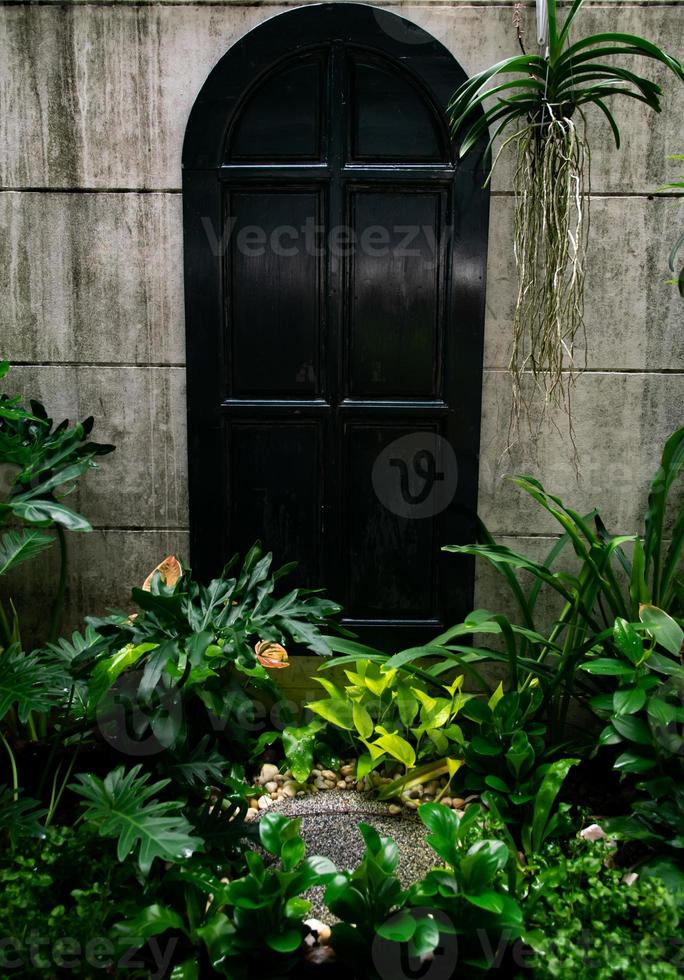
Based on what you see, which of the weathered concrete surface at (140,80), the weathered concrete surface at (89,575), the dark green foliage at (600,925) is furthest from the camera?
the weathered concrete surface at (89,575)

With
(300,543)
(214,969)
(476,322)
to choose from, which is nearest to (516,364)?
(476,322)

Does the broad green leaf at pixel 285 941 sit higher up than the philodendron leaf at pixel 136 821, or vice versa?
the philodendron leaf at pixel 136 821

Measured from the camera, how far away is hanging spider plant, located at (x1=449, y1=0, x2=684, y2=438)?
2.37 m

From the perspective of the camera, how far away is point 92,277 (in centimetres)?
287

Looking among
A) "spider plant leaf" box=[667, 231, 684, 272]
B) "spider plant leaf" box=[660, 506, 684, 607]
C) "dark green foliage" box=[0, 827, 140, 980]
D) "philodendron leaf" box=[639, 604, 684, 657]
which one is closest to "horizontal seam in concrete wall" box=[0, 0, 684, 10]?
"spider plant leaf" box=[667, 231, 684, 272]

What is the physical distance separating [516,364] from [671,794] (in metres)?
1.45

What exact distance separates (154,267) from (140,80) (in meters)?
0.65

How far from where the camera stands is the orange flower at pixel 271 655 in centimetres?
237

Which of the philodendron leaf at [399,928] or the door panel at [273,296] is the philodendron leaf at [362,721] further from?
the door panel at [273,296]

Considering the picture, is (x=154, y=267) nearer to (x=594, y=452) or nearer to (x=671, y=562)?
(x=594, y=452)

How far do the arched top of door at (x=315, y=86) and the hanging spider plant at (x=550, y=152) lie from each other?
17cm

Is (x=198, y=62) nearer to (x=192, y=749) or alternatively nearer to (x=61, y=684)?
(x=61, y=684)
